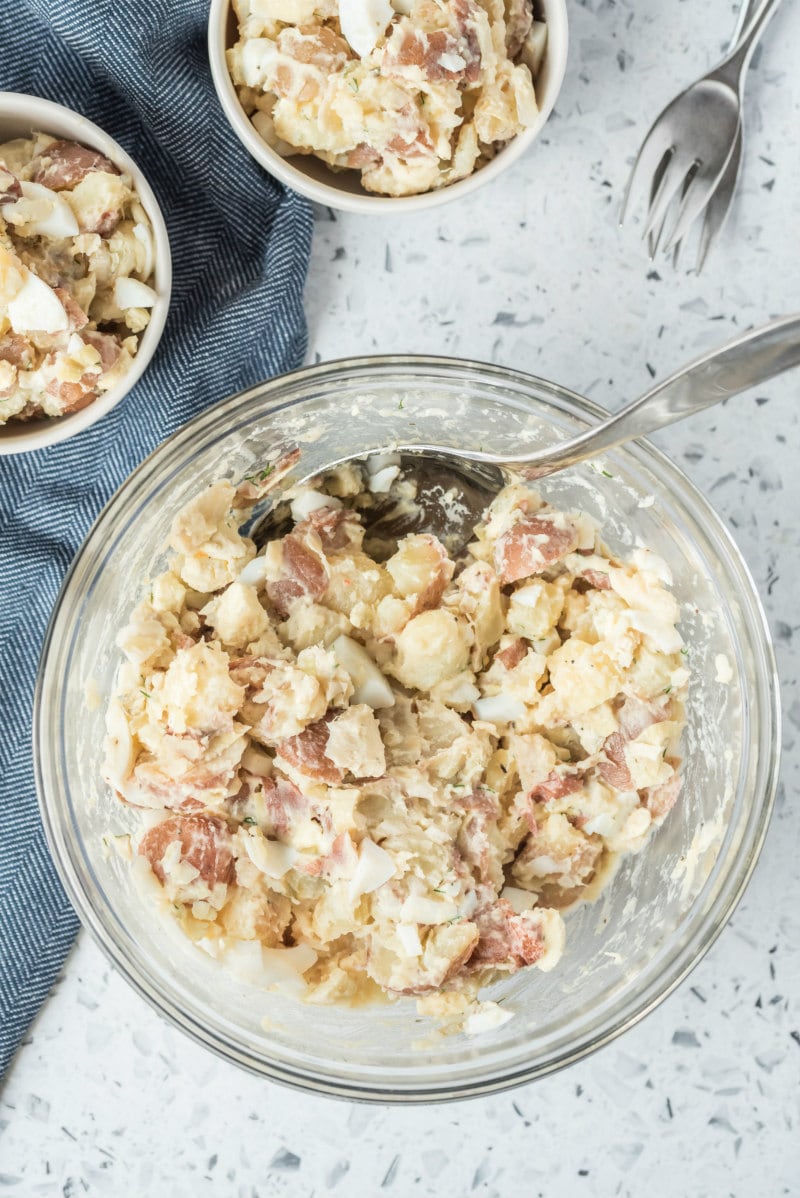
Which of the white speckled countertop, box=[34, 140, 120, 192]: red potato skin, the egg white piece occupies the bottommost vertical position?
the white speckled countertop

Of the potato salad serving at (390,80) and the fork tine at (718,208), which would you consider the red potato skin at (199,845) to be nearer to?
the potato salad serving at (390,80)

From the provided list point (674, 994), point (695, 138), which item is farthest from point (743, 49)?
point (674, 994)

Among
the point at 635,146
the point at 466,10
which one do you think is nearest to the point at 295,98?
the point at 466,10

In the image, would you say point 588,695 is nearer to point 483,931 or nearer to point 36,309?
point 483,931

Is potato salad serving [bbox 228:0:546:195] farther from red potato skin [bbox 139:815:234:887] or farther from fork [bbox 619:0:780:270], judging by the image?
red potato skin [bbox 139:815:234:887]

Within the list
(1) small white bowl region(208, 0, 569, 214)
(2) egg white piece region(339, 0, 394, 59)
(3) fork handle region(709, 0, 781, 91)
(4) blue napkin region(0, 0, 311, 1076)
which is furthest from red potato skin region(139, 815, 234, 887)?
(3) fork handle region(709, 0, 781, 91)

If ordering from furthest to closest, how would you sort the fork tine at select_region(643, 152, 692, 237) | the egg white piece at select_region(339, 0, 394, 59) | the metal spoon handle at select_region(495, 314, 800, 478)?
the fork tine at select_region(643, 152, 692, 237)
the egg white piece at select_region(339, 0, 394, 59)
the metal spoon handle at select_region(495, 314, 800, 478)

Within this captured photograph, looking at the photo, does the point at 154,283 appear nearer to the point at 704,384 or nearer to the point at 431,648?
the point at 431,648
